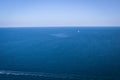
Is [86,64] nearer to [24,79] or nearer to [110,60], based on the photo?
[110,60]

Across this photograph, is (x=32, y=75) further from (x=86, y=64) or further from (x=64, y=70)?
(x=86, y=64)

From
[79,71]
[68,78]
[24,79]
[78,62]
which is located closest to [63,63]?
[78,62]

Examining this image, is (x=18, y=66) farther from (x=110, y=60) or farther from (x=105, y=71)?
(x=110, y=60)

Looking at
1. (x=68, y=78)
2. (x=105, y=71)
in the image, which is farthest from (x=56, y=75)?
(x=105, y=71)

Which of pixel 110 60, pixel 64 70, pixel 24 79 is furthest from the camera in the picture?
pixel 110 60

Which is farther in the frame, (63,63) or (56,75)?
(63,63)

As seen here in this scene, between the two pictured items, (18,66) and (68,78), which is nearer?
(68,78)

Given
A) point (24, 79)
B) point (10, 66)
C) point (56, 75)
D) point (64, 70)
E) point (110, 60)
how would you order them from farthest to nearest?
point (110, 60), point (10, 66), point (64, 70), point (56, 75), point (24, 79)

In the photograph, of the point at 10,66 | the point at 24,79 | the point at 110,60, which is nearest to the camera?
the point at 24,79
